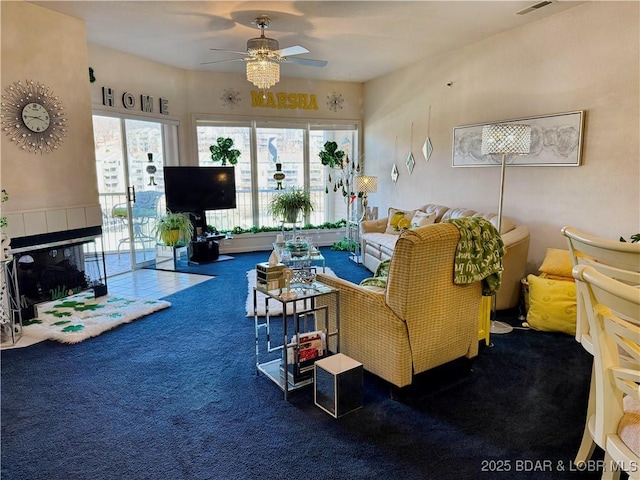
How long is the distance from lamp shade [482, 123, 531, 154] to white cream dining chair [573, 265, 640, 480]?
246 centimetres

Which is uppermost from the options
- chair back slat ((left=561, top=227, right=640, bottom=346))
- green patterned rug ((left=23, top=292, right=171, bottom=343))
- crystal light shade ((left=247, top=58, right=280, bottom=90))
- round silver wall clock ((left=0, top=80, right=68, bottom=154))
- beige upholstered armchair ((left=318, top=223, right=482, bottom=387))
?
crystal light shade ((left=247, top=58, right=280, bottom=90))

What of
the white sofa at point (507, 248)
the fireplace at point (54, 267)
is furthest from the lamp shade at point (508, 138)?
the fireplace at point (54, 267)

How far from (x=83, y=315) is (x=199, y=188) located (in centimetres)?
282

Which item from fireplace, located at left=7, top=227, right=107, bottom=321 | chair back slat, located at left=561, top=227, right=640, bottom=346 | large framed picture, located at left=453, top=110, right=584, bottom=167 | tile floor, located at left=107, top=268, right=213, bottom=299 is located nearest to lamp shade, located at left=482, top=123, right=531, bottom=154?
large framed picture, located at left=453, top=110, right=584, bottom=167

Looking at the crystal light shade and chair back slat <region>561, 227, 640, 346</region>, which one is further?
the crystal light shade

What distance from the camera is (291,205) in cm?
693

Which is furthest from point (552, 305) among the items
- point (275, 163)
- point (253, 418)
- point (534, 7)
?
point (275, 163)

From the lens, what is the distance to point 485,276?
260cm

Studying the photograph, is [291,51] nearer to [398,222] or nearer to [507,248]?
[398,222]

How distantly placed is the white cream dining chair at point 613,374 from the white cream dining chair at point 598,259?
13cm

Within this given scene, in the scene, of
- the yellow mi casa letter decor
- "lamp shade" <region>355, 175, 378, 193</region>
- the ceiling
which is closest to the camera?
the ceiling

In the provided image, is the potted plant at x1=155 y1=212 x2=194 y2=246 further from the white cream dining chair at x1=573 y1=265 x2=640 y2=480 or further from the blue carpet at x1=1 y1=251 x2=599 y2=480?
the white cream dining chair at x1=573 y1=265 x2=640 y2=480

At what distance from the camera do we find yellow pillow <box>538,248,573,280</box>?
360cm

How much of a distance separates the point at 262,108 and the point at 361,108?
1.90 meters
